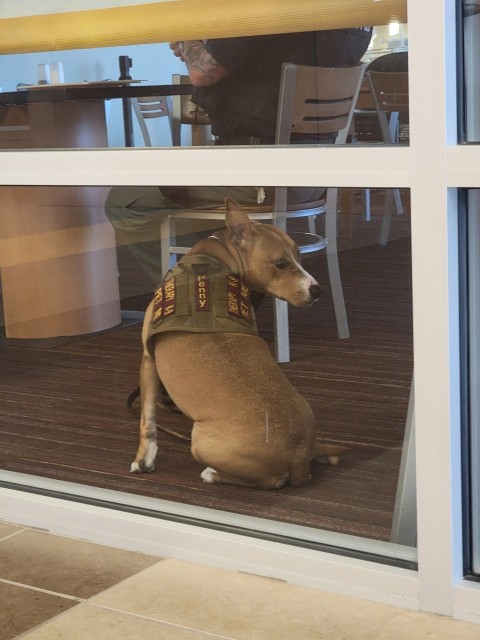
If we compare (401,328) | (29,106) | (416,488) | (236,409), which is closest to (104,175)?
(29,106)

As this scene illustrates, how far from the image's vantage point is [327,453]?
1729 millimetres

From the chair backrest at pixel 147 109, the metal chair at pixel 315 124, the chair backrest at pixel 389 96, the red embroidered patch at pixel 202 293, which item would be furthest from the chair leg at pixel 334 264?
→ the chair backrest at pixel 147 109

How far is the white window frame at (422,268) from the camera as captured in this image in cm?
147

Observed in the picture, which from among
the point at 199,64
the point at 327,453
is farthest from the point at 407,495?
the point at 199,64

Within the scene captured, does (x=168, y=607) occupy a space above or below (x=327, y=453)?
below

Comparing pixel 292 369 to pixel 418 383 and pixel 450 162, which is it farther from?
pixel 450 162

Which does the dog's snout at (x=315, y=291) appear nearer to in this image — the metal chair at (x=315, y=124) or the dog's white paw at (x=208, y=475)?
the metal chair at (x=315, y=124)

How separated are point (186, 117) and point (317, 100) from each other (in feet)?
0.83

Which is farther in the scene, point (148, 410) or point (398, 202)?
point (148, 410)

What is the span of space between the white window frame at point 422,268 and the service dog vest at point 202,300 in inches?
6.2

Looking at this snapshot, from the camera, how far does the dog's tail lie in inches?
67.6

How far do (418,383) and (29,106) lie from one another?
0.91m

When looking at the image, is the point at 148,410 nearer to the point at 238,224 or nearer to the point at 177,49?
the point at 238,224

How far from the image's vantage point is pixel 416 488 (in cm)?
159
